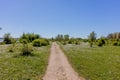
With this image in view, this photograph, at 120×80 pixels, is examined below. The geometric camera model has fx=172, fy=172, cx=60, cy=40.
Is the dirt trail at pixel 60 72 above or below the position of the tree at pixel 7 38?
below

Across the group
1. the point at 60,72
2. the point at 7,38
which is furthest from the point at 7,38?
the point at 60,72

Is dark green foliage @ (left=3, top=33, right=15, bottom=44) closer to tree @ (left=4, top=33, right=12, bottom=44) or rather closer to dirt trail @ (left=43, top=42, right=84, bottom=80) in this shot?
tree @ (left=4, top=33, right=12, bottom=44)

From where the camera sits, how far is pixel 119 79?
1501 centimetres

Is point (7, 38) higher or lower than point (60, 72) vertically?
higher

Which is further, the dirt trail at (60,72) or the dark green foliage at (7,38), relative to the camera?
the dark green foliage at (7,38)

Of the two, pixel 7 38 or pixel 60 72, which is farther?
pixel 7 38

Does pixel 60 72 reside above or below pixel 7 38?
below

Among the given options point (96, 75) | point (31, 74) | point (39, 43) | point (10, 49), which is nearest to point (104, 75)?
point (96, 75)

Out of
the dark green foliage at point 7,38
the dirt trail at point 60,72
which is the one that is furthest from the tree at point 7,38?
the dirt trail at point 60,72

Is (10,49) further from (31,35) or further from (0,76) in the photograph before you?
(31,35)

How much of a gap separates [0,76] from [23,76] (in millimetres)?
2093

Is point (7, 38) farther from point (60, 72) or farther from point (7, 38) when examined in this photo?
point (60, 72)

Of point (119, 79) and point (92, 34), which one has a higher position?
point (92, 34)

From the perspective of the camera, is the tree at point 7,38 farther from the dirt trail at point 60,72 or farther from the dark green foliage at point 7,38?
the dirt trail at point 60,72
